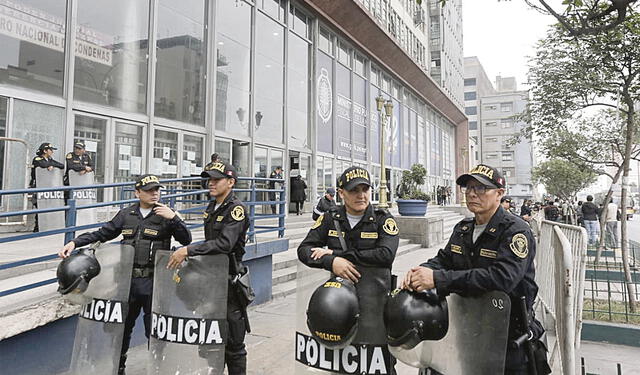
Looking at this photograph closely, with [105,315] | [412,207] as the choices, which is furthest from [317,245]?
[412,207]

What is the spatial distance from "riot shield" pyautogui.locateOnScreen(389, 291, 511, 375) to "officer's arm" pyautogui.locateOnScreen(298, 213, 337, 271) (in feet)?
2.30

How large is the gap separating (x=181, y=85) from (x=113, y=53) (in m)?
2.20

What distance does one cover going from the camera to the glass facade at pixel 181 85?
8.62 metres

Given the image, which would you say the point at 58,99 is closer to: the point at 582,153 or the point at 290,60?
the point at 290,60

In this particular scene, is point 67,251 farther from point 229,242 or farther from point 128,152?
point 128,152

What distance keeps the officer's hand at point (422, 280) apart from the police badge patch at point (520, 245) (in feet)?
1.65

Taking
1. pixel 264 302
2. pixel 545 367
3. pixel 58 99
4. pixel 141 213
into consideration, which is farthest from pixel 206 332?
pixel 58 99

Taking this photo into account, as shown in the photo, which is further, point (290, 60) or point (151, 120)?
point (290, 60)

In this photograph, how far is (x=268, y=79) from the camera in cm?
1566

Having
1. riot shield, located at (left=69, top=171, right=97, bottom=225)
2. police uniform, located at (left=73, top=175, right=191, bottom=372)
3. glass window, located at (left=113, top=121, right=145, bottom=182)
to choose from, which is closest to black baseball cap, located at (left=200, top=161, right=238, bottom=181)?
police uniform, located at (left=73, top=175, right=191, bottom=372)

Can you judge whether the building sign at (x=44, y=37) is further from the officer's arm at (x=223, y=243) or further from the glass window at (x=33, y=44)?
the officer's arm at (x=223, y=243)

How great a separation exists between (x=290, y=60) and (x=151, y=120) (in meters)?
7.77

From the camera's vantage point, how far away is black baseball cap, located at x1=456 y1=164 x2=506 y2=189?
254cm

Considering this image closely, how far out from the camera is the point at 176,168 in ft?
38.4
